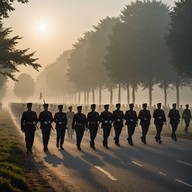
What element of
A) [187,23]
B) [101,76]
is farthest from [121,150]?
[101,76]

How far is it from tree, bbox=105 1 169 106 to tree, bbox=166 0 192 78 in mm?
8713

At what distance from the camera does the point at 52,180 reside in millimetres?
10633

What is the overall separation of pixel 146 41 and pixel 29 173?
32514mm

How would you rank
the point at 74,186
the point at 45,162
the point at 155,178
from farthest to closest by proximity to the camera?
the point at 45,162 < the point at 155,178 < the point at 74,186

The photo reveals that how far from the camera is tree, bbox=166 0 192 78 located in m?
31.8

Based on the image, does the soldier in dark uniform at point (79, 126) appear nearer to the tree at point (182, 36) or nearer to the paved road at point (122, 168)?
the paved road at point (122, 168)

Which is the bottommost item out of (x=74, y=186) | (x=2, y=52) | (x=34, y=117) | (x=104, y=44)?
(x=74, y=186)

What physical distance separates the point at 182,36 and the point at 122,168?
857 inches

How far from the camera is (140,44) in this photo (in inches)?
1677

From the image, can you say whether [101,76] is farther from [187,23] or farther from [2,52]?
[2,52]

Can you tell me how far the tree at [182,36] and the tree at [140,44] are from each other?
28.6 ft

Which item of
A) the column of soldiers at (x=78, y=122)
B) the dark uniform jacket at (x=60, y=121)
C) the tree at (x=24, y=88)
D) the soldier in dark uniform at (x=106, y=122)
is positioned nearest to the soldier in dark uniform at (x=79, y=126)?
the column of soldiers at (x=78, y=122)

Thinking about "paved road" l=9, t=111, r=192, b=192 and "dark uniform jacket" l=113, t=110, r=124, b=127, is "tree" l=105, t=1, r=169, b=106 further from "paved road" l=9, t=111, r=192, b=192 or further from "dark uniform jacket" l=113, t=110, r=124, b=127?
"paved road" l=9, t=111, r=192, b=192

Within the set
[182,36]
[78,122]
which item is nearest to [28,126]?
[78,122]
